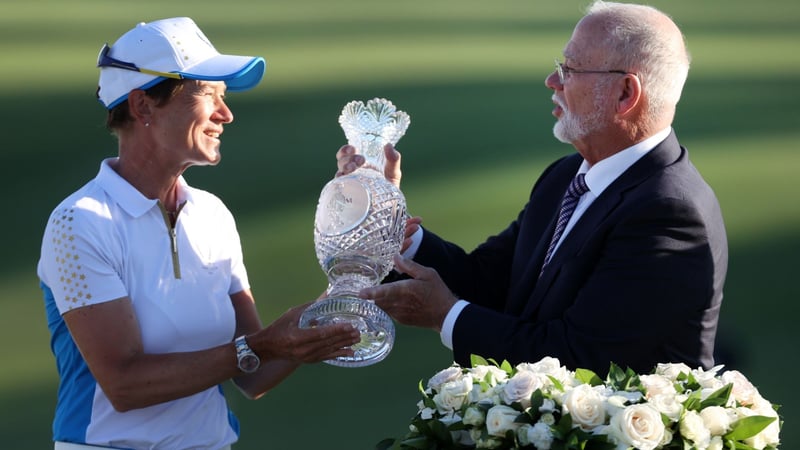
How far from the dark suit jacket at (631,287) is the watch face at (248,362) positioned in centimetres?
51

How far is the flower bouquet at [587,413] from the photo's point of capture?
197 cm

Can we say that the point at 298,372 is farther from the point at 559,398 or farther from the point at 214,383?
the point at 559,398

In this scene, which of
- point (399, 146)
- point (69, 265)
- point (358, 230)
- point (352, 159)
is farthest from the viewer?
point (399, 146)

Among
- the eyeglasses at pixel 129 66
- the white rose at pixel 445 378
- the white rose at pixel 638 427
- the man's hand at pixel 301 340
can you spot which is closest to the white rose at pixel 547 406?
the white rose at pixel 638 427

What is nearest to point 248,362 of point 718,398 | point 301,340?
point 301,340

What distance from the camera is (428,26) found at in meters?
5.11

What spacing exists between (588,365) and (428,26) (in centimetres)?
282

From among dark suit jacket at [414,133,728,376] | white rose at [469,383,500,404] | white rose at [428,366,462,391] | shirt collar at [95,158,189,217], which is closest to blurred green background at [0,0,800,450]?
dark suit jacket at [414,133,728,376]

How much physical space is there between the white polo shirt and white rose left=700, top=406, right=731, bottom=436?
3.53 feet

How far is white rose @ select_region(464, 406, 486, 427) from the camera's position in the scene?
2.03 meters

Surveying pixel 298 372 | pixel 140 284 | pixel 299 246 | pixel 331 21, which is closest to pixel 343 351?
pixel 140 284

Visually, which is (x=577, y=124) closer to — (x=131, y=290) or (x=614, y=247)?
(x=614, y=247)

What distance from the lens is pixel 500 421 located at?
1993mm

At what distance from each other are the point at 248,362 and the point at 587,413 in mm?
772
